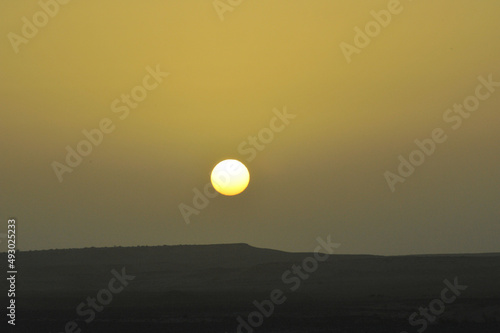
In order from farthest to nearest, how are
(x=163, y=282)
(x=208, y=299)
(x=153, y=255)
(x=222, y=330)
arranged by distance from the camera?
(x=153, y=255), (x=163, y=282), (x=208, y=299), (x=222, y=330)

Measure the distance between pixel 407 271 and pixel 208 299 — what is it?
74.1 feet

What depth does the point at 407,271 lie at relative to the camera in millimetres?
60406

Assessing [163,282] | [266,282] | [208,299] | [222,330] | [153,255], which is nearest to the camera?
[222,330]

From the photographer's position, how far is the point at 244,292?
158 ft

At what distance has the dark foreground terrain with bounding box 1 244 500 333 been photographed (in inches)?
1152

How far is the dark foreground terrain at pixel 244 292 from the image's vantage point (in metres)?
29.3

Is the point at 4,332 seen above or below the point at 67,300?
below

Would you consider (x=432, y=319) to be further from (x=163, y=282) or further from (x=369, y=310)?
(x=163, y=282)

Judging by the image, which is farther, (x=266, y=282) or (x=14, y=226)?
(x=266, y=282)

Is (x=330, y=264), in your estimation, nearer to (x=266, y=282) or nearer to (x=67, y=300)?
(x=266, y=282)

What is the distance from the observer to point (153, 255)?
275ft

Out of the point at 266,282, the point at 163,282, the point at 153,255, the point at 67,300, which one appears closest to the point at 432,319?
the point at 67,300

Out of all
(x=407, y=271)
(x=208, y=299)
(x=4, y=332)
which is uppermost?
(x=407, y=271)

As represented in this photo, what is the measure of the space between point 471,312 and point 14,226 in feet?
56.8
